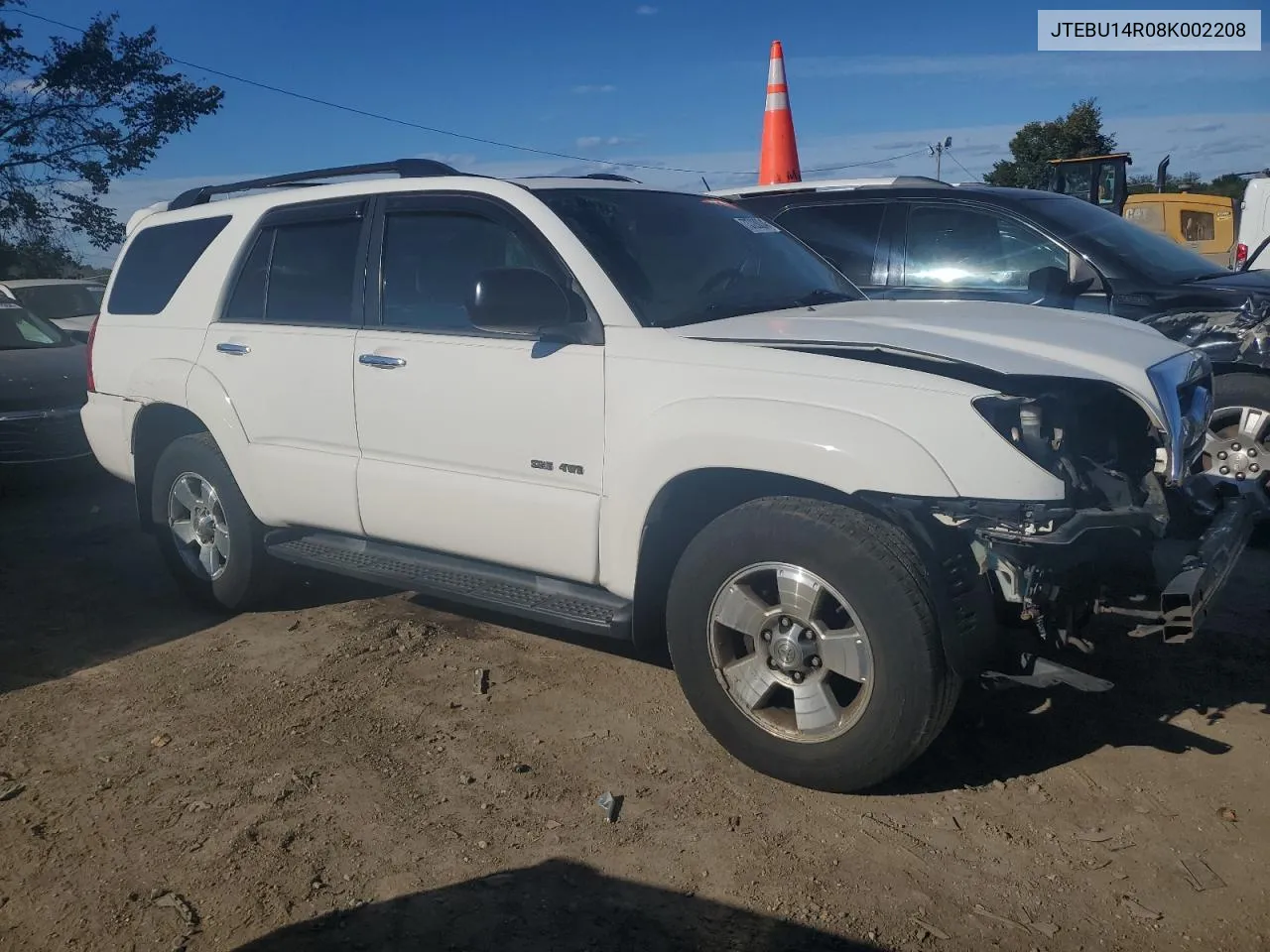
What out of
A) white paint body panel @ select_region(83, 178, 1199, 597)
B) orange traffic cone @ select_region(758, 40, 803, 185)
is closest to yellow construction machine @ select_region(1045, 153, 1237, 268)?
orange traffic cone @ select_region(758, 40, 803, 185)

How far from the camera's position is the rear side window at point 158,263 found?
546cm

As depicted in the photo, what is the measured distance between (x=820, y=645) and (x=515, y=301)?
153 cm

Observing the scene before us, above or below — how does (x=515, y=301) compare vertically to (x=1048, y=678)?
A: above

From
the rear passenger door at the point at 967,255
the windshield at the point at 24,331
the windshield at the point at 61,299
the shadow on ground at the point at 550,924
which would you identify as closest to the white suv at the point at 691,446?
the shadow on ground at the point at 550,924

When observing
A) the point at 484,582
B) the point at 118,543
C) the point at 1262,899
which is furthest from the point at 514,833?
the point at 118,543

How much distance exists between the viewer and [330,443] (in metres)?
4.68

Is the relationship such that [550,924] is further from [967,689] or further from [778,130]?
[778,130]

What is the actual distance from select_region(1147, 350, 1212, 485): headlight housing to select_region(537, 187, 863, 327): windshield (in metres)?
1.38

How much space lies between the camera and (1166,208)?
19.8 meters

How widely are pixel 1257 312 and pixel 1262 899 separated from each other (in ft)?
13.0

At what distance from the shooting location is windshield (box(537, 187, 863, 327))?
403 centimetres

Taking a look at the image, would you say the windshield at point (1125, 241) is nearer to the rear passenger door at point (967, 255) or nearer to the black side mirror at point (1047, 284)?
the rear passenger door at point (967, 255)

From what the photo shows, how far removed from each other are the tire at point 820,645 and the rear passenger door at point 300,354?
5.84 feet

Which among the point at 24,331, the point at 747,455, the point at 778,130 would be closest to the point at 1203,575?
the point at 747,455
